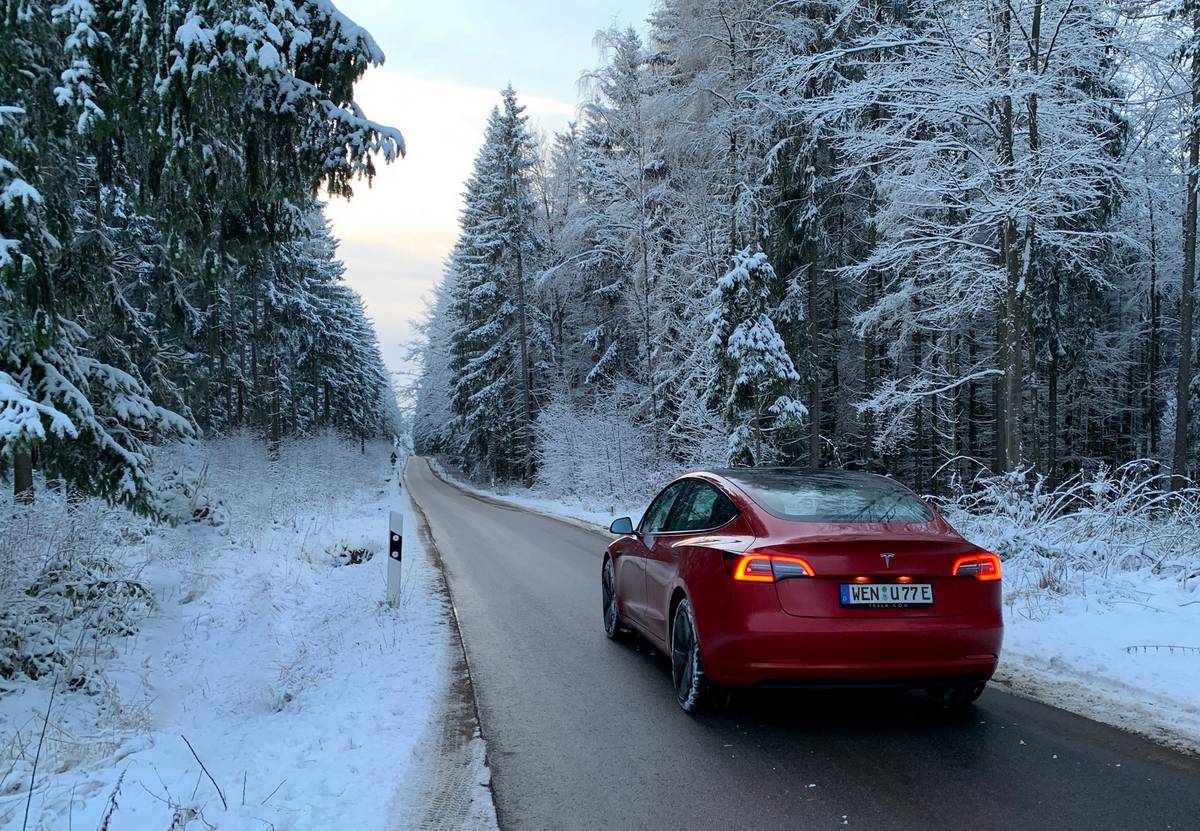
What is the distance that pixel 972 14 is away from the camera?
12.7 metres

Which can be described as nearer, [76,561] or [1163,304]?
[76,561]

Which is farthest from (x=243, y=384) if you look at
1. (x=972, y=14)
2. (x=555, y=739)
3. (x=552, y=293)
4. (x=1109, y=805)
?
(x=1109, y=805)

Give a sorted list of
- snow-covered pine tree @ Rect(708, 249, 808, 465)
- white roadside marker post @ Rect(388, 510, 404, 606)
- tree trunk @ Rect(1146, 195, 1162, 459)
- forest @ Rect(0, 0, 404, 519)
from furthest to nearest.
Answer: tree trunk @ Rect(1146, 195, 1162, 459) → snow-covered pine tree @ Rect(708, 249, 808, 465) → white roadside marker post @ Rect(388, 510, 404, 606) → forest @ Rect(0, 0, 404, 519)

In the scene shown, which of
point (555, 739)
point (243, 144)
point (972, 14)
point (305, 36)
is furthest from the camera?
point (972, 14)

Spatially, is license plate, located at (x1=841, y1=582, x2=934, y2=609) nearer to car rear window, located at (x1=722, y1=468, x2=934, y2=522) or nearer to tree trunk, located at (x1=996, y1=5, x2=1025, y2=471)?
car rear window, located at (x1=722, y1=468, x2=934, y2=522)

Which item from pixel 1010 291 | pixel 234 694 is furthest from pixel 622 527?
pixel 1010 291

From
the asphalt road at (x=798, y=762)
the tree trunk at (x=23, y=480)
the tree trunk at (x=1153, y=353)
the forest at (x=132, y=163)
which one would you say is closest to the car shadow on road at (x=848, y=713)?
the asphalt road at (x=798, y=762)

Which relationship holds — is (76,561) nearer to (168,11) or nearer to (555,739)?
(168,11)

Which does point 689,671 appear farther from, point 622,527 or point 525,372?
point 525,372

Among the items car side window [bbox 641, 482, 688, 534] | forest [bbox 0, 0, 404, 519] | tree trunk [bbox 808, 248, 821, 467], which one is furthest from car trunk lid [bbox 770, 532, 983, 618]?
tree trunk [bbox 808, 248, 821, 467]

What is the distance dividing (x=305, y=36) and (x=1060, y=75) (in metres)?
12.3

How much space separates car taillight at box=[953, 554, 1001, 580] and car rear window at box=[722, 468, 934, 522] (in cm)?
45

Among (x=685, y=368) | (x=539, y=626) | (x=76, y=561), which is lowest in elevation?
(x=539, y=626)

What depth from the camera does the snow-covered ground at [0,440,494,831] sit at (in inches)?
146
